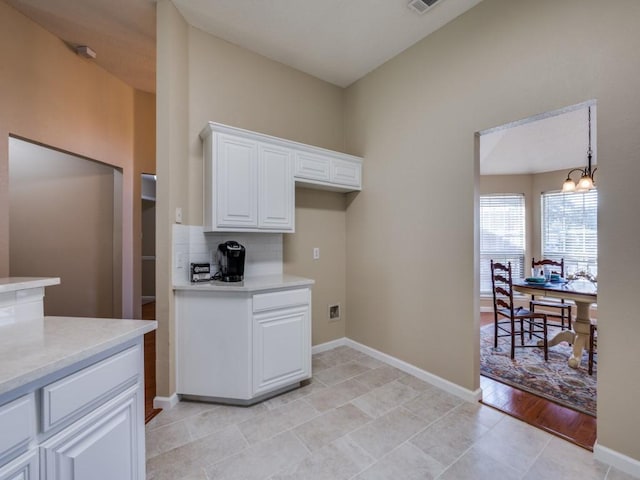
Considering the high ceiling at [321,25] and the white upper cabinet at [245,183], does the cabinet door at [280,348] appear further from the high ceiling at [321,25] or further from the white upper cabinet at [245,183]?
the high ceiling at [321,25]

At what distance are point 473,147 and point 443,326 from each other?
1.51 meters

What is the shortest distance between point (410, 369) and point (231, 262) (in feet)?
6.44

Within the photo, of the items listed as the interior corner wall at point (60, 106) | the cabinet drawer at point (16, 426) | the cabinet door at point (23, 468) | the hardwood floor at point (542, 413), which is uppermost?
the interior corner wall at point (60, 106)

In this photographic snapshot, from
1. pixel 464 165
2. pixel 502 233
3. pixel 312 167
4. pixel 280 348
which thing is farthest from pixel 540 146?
pixel 280 348

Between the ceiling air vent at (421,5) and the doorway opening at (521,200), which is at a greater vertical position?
the ceiling air vent at (421,5)

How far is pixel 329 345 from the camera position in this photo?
3.38 m

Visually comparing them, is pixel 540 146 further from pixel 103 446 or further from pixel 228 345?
pixel 103 446

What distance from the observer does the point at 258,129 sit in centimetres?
288

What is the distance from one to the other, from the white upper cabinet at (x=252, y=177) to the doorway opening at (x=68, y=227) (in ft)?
6.72

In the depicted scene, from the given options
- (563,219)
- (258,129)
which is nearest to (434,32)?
(258,129)

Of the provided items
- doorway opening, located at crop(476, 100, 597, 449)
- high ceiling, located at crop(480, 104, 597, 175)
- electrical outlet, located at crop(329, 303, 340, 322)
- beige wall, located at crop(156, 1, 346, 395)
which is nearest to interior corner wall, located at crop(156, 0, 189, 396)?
beige wall, located at crop(156, 1, 346, 395)

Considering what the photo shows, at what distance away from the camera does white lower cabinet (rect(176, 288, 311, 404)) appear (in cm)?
218

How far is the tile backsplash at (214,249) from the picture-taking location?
91.8 inches

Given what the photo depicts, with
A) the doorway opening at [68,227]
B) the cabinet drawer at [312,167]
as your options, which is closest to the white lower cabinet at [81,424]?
the cabinet drawer at [312,167]
